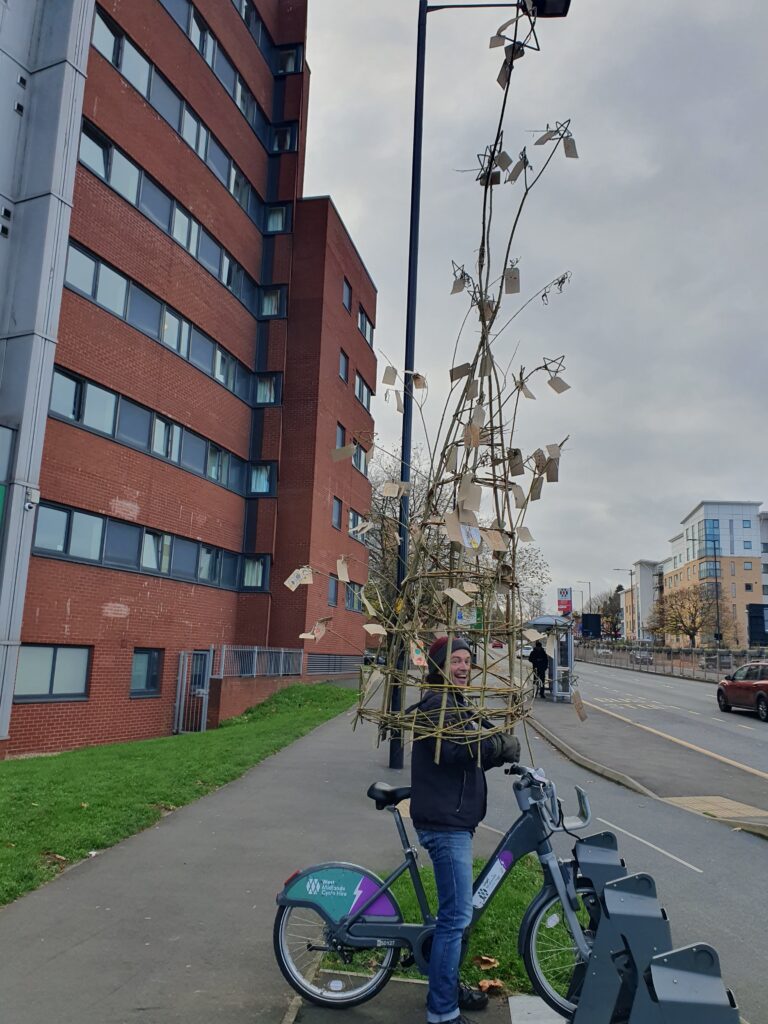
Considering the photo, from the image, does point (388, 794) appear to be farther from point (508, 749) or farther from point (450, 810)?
point (508, 749)

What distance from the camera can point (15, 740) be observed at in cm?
1382

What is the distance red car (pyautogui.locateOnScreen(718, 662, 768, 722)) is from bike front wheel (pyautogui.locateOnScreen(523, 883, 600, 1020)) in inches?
808

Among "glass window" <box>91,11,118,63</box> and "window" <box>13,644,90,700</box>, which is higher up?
"glass window" <box>91,11,118,63</box>

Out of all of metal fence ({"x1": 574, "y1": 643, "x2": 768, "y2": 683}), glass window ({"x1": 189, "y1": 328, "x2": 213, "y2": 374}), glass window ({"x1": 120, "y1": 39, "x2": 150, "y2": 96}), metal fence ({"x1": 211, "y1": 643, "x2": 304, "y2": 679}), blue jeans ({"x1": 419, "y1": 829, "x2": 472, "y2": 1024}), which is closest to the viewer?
blue jeans ({"x1": 419, "y1": 829, "x2": 472, "y2": 1024})

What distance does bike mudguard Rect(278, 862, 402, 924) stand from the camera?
12.7ft

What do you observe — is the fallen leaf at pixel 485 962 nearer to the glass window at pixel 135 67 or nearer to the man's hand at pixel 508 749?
the man's hand at pixel 508 749

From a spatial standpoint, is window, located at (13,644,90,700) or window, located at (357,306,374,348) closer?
window, located at (13,644,90,700)

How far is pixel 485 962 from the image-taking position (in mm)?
4160

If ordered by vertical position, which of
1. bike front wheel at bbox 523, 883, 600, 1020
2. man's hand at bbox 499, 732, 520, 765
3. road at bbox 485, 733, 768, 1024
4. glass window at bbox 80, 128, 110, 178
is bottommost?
road at bbox 485, 733, 768, 1024

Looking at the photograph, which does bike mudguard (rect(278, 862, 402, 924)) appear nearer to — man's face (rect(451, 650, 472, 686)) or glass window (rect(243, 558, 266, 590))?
man's face (rect(451, 650, 472, 686))

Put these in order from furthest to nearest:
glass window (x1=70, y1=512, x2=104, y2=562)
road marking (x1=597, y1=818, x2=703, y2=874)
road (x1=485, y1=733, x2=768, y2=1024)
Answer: glass window (x1=70, y1=512, x2=104, y2=562) < road marking (x1=597, y1=818, x2=703, y2=874) < road (x1=485, y1=733, x2=768, y2=1024)

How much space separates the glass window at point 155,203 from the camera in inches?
728

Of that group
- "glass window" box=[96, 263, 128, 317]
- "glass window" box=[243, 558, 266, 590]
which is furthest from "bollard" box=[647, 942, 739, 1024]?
"glass window" box=[243, 558, 266, 590]

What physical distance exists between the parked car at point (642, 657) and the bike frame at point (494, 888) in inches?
2406
